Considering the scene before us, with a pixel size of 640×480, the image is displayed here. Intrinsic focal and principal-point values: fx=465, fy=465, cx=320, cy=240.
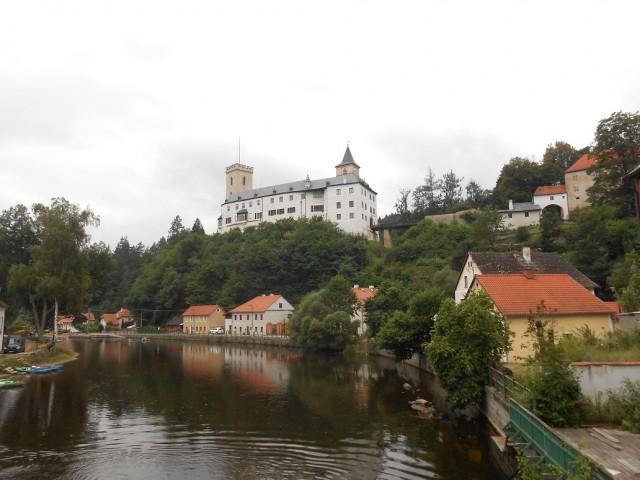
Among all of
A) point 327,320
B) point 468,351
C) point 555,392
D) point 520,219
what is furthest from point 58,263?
point 520,219

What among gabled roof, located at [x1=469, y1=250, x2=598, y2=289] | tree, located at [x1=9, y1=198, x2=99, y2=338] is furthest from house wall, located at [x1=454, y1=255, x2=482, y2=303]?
tree, located at [x1=9, y1=198, x2=99, y2=338]

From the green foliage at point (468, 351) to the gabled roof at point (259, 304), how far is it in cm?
5218

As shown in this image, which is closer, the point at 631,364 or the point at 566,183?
the point at 631,364

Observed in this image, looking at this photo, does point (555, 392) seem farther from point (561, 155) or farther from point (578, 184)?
point (561, 155)

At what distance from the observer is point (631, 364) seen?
537 inches

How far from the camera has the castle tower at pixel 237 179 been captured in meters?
116

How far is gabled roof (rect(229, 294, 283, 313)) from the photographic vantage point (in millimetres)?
70188

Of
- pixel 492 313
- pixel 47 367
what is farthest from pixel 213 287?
pixel 492 313

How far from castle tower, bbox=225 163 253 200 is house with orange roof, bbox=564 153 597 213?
72.8m

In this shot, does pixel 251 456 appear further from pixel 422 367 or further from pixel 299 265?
pixel 299 265

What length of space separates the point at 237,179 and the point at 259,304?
52.2 m

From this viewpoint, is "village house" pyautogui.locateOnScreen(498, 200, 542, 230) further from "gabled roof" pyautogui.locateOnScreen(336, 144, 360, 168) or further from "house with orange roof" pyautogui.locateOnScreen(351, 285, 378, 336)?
"gabled roof" pyautogui.locateOnScreen(336, 144, 360, 168)

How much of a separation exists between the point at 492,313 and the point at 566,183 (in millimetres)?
57034

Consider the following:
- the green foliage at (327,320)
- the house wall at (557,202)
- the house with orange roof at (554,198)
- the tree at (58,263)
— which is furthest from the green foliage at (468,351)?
the house wall at (557,202)
